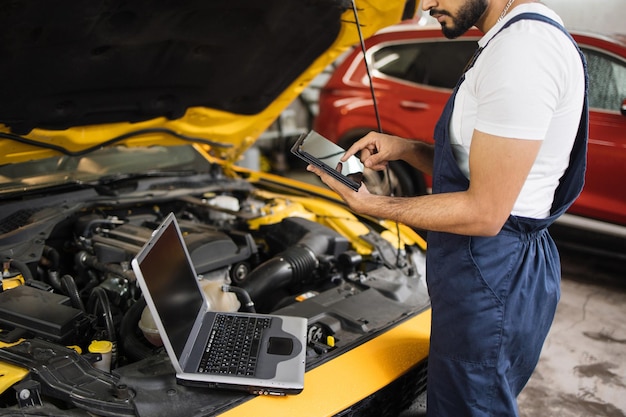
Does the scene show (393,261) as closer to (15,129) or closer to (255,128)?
(255,128)

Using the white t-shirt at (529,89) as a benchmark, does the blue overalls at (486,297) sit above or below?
below

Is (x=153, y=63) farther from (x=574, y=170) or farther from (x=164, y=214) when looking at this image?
(x=574, y=170)

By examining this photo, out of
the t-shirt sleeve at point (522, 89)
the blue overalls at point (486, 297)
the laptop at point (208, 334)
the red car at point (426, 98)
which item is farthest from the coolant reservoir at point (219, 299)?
the red car at point (426, 98)

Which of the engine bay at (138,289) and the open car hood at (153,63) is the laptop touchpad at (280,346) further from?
the open car hood at (153,63)

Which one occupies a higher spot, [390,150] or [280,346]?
[390,150]

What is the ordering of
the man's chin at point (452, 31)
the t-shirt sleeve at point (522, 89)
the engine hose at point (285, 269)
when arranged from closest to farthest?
1. the t-shirt sleeve at point (522, 89)
2. the man's chin at point (452, 31)
3. the engine hose at point (285, 269)

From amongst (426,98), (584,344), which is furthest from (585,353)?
(426,98)

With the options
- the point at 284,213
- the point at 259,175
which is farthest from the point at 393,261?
the point at 259,175

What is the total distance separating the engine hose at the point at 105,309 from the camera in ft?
5.01

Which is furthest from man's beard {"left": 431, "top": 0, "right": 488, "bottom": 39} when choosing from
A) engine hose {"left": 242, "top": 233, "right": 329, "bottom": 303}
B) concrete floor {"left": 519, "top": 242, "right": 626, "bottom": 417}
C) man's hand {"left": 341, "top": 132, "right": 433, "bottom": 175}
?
concrete floor {"left": 519, "top": 242, "right": 626, "bottom": 417}

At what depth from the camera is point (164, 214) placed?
2.48 meters

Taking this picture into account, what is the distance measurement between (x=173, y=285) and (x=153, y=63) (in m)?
1.05

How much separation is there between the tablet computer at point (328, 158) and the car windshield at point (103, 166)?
126 cm

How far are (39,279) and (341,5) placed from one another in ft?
4.96
